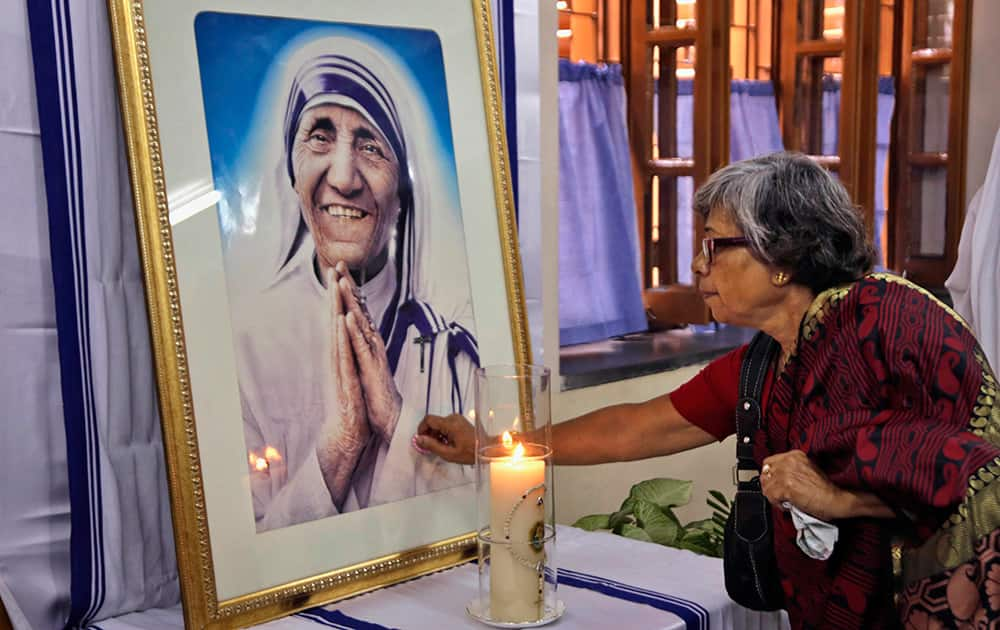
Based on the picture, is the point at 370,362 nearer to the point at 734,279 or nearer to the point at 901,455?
the point at 734,279

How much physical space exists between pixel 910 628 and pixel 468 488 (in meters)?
0.67

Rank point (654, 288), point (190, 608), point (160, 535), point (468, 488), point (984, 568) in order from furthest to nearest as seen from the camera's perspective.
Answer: point (654, 288) < point (468, 488) < point (160, 535) < point (984, 568) < point (190, 608)

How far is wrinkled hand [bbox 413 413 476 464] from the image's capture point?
5.88 ft

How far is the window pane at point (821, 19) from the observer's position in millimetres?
4113

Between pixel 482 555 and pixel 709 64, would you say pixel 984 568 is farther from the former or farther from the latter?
pixel 709 64

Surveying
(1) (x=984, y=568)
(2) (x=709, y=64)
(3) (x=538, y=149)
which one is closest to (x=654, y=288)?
(2) (x=709, y=64)

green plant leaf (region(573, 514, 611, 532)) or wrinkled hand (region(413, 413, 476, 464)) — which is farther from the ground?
wrinkled hand (region(413, 413, 476, 464))

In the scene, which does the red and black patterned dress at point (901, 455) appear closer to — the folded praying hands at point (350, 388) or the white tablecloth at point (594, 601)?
the white tablecloth at point (594, 601)

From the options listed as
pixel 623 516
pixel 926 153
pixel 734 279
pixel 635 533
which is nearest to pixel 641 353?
pixel 623 516

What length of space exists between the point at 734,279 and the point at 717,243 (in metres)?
0.06

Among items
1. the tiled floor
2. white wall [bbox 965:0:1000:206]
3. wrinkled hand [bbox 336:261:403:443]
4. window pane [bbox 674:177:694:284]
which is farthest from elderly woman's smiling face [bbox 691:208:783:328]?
white wall [bbox 965:0:1000:206]

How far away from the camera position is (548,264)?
8.39 ft

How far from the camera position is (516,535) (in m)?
1.56

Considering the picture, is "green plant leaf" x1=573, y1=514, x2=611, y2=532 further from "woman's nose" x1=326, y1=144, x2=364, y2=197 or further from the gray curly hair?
"woman's nose" x1=326, y1=144, x2=364, y2=197
